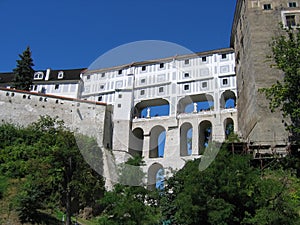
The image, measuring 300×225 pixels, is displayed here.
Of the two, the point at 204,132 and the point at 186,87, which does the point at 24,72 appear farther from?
the point at 204,132

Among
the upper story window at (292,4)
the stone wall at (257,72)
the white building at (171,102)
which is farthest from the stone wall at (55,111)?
the upper story window at (292,4)

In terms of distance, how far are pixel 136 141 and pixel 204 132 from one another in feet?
31.0

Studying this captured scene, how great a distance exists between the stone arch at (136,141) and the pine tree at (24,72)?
16991 mm

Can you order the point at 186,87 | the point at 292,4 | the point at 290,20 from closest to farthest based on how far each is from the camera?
the point at 290,20
the point at 292,4
the point at 186,87

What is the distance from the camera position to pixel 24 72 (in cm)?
5153

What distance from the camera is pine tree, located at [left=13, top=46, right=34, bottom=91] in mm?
51188

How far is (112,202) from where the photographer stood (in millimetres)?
21234

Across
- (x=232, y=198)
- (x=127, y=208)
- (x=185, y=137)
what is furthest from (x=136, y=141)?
(x=127, y=208)

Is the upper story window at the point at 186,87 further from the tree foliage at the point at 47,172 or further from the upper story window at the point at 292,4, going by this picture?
the upper story window at the point at 292,4

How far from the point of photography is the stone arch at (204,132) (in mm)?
45950

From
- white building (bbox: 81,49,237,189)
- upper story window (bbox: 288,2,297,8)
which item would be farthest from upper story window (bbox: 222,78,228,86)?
upper story window (bbox: 288,2,297,8)

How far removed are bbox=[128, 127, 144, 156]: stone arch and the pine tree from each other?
1699 cm

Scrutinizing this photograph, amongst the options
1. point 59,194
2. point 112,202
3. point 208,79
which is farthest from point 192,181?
point 208,79

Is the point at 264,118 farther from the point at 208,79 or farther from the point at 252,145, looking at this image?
the point at 208,79
